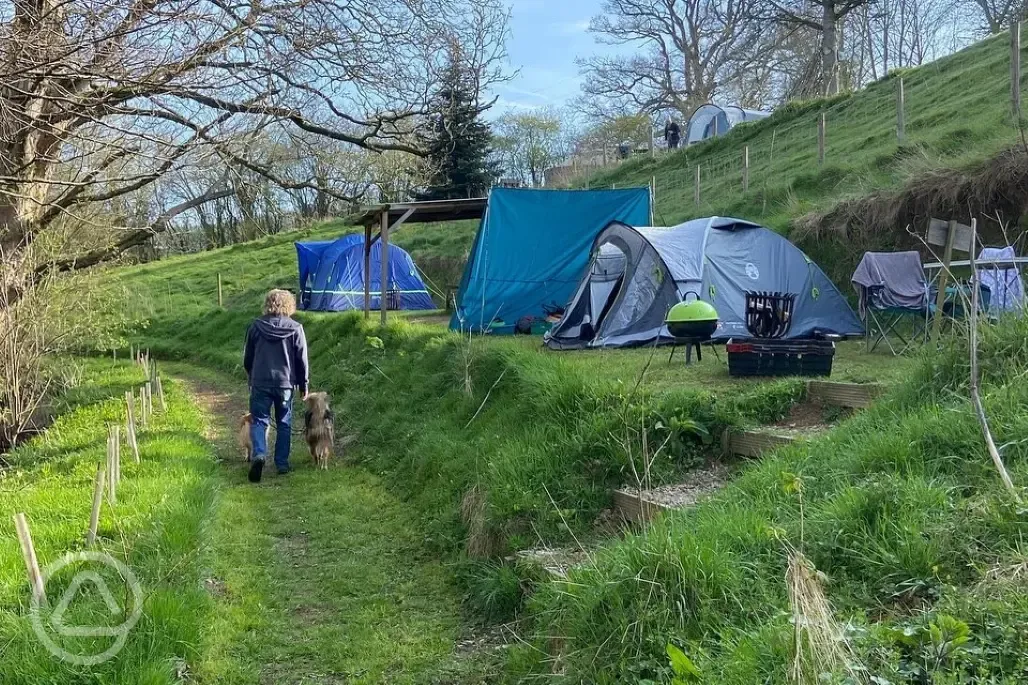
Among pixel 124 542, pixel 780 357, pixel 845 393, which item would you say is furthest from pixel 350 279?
pixel 124 542

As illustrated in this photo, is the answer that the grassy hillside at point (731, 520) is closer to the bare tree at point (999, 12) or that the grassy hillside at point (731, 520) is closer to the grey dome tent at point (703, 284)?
the grey dome tent at point (703, 284)

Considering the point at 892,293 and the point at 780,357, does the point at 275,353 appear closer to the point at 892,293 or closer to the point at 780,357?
the point at 780,357

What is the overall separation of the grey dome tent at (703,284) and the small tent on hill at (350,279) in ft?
31.6

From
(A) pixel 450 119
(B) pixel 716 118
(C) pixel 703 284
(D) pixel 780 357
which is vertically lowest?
(D) pixel 780 357

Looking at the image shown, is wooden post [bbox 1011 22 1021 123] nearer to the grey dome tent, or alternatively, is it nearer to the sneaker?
the grey dome tent

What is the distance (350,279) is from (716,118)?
1677 cm

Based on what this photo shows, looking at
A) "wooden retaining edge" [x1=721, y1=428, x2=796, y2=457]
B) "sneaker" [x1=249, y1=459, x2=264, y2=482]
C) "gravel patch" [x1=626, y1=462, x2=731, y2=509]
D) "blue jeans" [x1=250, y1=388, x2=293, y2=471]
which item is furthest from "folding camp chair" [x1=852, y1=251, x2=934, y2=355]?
"sneaker" [x1=249, y1=459, x2=264, y2=482]

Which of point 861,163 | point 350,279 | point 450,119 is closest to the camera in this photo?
point 450,119

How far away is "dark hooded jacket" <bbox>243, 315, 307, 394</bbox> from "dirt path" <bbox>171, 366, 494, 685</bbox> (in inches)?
37.0

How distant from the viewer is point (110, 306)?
13867 mm

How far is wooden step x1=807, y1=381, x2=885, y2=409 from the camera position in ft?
18.3

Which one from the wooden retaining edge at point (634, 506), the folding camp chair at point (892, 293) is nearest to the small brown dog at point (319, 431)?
the wooden retaining edge at point (634, 506)

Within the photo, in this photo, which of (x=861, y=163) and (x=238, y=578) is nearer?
(x=238, y=578)

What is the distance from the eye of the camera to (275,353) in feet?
24.0
